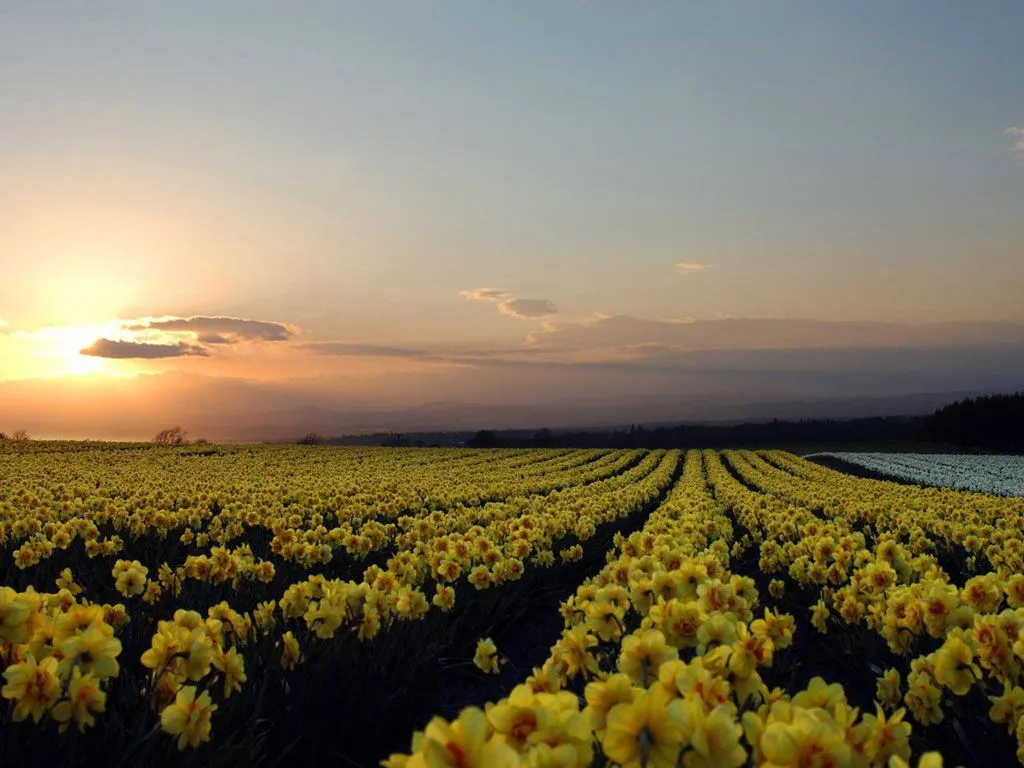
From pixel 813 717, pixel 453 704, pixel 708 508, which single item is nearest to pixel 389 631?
pixel 453 704

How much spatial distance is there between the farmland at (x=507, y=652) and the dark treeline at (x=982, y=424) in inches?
2770

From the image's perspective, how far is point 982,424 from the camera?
71500 millimetres

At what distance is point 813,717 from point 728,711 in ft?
0.75

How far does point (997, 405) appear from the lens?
240 feet

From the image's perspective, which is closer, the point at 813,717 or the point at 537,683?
the point at 813,717

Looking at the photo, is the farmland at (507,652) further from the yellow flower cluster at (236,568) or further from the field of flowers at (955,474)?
the field of flowers at (955,474)

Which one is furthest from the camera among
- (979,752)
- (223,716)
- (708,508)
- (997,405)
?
(997,405)

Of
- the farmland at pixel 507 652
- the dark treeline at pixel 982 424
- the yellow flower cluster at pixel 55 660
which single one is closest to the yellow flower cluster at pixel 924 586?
the farmland at pixel 507 652

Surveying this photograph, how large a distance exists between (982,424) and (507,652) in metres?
77.1

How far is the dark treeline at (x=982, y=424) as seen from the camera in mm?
70000

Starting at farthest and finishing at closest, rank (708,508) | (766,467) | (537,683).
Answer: (766,467)
(708,508)
(537,683)

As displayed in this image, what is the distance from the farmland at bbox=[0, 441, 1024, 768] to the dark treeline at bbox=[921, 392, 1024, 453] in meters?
70.4

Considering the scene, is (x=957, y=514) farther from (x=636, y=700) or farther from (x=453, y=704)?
(x=636, y=700)

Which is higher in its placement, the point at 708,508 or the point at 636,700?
the point at 636,700
